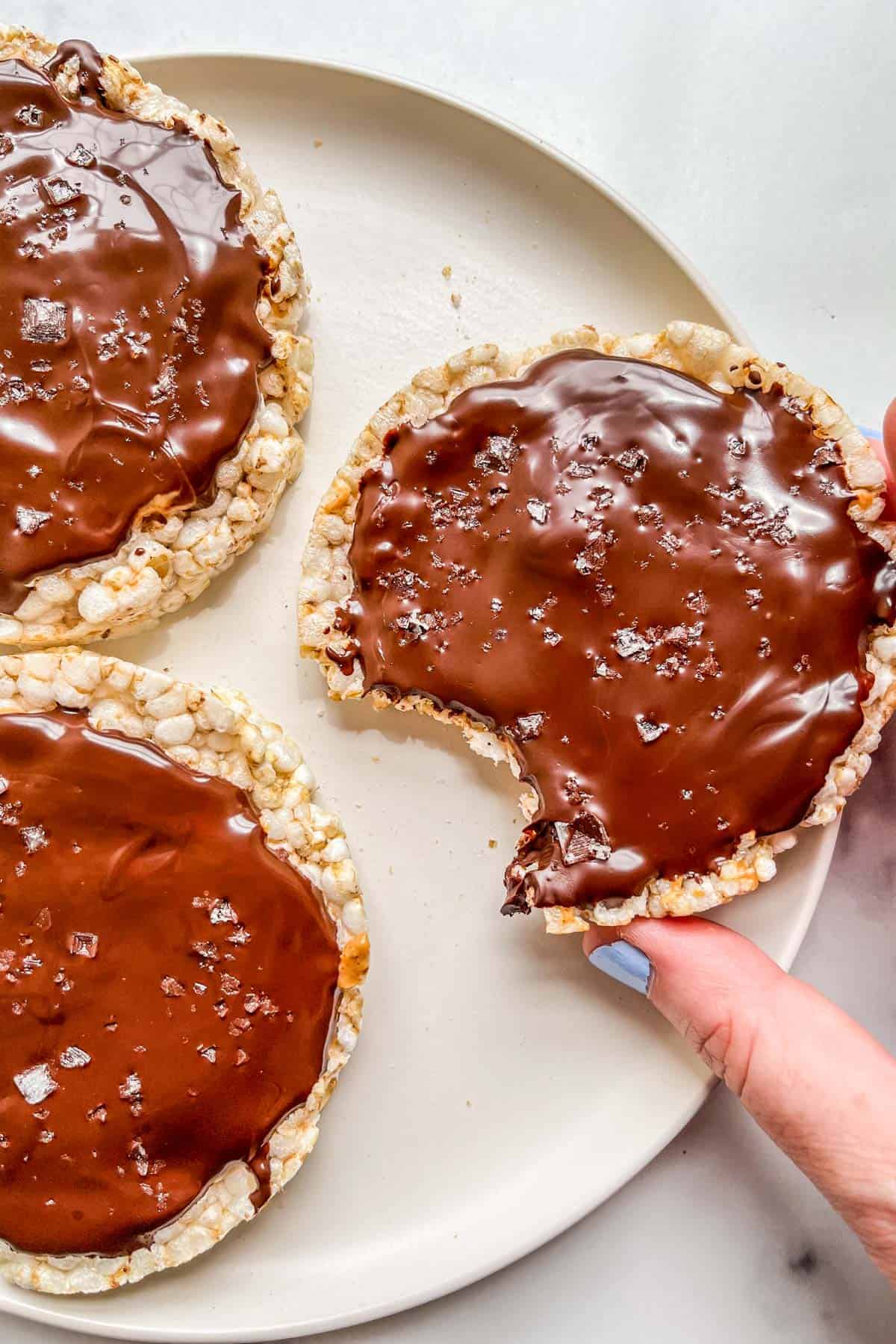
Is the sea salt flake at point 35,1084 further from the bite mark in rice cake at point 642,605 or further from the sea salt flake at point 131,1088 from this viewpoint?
the bite mark in rice cake at point 642,605

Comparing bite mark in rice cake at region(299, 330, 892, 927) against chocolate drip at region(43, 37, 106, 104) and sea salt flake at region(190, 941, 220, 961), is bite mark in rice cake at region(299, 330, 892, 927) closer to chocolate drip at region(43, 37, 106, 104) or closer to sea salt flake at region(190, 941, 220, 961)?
sea salt flake at region(190, 941, 220, 961)

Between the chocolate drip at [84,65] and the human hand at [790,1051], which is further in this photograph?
the chocolate drip at [84,65]

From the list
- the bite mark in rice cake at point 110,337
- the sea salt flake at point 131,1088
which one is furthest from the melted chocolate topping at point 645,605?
the sea salt flake at point 131,1088

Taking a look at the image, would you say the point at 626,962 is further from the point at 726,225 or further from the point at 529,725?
the point at 726,225

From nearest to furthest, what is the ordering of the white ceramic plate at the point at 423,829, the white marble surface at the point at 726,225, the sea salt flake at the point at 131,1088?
the sea salt flake at the point at 131,1088
the white ceramic plate at the point at 423,829
the white marble surface at the point at 726,225

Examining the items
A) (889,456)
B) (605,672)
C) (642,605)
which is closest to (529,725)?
(605,672)

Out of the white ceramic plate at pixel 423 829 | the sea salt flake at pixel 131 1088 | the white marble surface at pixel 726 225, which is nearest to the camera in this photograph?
the sea salt flake at pixel 131 1088

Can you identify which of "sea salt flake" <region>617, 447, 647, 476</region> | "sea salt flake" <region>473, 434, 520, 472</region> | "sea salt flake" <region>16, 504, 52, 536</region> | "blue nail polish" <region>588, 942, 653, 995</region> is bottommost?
"blue nail polish" <region>588, 942, 653, 995</region>

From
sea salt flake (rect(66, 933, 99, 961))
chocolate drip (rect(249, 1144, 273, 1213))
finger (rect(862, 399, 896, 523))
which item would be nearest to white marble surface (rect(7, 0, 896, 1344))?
finger (rect(862, 399, 896, 523))
